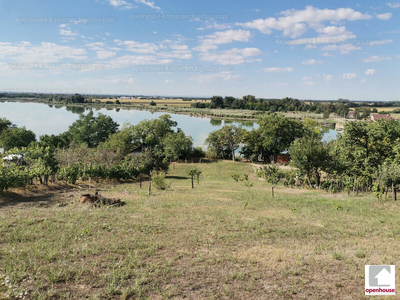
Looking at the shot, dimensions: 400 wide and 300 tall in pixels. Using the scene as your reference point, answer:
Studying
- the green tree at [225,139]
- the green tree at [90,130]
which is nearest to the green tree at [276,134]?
the green tree at [225,139]

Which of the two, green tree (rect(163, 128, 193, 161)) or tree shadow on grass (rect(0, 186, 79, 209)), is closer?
tree shadow on grass (rect(0, 186, 79, 209))

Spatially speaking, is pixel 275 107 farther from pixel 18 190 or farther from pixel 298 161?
pixel 18 190

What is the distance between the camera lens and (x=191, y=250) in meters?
9.11

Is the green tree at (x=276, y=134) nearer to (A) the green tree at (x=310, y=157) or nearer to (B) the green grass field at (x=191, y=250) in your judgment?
(A) the green tree at (x=310, y=157)

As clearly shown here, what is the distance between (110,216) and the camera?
42.4ft

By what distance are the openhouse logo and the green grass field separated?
237 mm

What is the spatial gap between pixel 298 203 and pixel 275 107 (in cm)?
13632

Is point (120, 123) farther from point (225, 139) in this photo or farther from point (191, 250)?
point (191, 250)

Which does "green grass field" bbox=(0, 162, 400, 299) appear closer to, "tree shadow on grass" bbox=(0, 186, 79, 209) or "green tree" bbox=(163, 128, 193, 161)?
"tree shadow on grass" bbox=(0, 186, 79, 209)

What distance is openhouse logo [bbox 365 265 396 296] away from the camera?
6.62 metres

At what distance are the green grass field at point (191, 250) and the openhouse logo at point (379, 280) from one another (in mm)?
237

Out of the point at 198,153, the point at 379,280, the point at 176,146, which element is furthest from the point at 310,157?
the point at 198,153

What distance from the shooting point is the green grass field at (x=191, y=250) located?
21.8 feet

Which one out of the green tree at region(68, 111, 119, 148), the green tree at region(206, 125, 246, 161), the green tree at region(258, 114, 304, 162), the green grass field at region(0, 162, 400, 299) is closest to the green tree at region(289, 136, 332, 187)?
the green grass field at region(0, 162, 400, 299)
